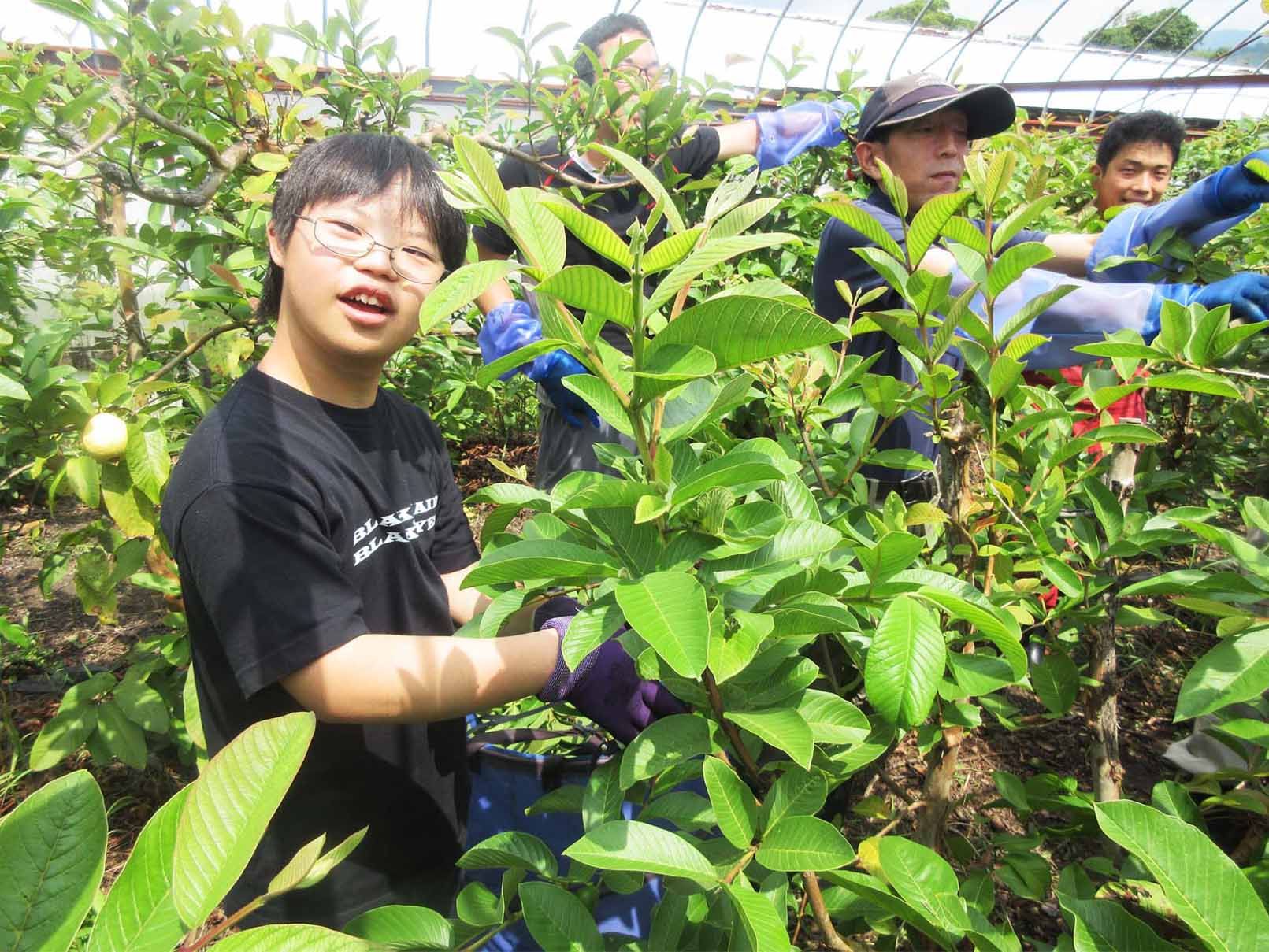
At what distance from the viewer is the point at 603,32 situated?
114 inches

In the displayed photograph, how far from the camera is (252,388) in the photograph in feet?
3.76

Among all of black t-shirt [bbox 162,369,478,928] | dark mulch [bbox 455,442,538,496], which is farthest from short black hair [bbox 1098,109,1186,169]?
dark mulch [bbox 455,442,538,496]

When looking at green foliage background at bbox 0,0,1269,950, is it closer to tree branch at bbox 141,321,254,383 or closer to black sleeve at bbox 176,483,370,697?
tree branch at bbox 141,321,254,383

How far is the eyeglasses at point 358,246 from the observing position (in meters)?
1.16

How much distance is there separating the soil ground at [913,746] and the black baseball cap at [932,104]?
1355mm

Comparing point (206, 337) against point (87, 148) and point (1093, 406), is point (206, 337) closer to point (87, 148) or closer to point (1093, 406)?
point (87, 148)

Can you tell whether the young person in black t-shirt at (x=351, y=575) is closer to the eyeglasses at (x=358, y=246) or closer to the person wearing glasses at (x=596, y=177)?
the eyeglasses at (x=358, y=246)

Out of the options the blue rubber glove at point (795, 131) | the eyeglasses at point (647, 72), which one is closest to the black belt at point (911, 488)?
the blue rubber glove at point (795, 131)

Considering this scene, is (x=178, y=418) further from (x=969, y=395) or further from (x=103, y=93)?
(x=969, y=395)

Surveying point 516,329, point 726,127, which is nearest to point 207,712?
point 516,329

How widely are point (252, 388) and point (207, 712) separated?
1.63 feet

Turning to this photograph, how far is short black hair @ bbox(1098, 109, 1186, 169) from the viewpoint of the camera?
2.37 metres

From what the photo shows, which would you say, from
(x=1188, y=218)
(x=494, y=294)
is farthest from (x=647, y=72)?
(x=1188, y=218)

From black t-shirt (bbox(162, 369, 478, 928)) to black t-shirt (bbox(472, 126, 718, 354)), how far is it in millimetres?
1080
